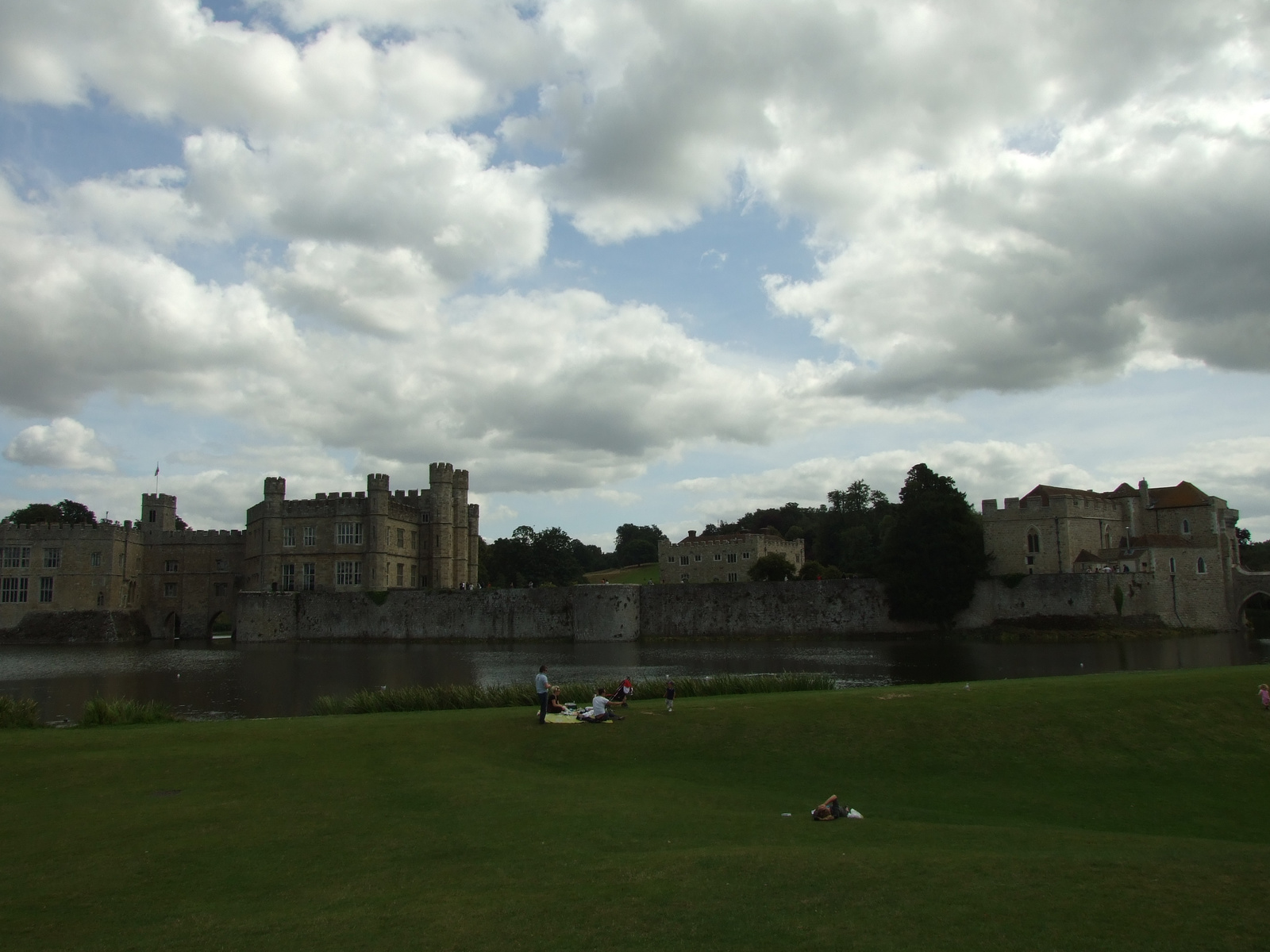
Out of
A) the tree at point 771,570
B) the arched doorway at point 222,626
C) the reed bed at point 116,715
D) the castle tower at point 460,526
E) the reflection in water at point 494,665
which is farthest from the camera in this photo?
the arched doorway at point 222,626

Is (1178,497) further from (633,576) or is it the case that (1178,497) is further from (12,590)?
(12,590)

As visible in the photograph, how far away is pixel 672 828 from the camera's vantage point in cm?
1061

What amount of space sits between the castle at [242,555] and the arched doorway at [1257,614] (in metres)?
51.9

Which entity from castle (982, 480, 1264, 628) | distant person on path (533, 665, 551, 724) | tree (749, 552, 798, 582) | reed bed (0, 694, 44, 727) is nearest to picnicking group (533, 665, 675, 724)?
distant person on path (533, 665, 551, 724)

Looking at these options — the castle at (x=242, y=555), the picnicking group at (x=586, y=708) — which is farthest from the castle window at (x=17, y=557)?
the picnicking group at (x=586, y=708)

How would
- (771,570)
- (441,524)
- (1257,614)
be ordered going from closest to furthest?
(1257,614), (771,570), (441,524)

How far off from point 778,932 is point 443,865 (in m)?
3.61

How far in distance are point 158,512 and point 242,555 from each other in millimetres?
8355

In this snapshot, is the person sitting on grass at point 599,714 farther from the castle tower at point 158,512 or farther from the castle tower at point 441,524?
the castle tower at point 158,512

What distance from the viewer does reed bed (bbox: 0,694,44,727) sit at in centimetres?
1844

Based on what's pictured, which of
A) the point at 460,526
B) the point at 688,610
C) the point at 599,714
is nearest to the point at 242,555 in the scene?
the point at 460,526

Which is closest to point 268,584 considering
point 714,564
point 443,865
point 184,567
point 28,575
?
point 184,567

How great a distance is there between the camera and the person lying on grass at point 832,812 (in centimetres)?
1105

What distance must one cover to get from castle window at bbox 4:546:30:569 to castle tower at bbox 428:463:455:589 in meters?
28.1
